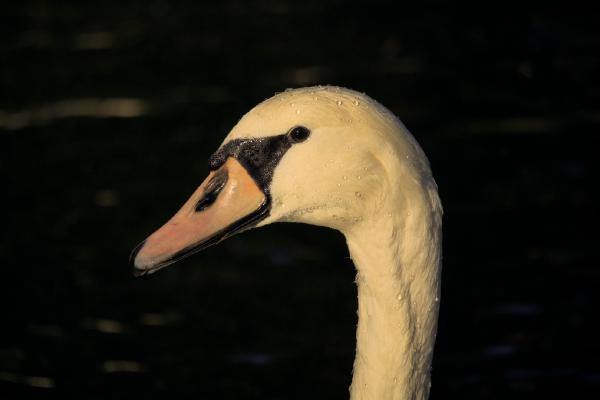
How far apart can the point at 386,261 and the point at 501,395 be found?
3.04 metres

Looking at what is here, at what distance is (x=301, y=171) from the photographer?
208 inches

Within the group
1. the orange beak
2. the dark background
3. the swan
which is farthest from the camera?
the dark background

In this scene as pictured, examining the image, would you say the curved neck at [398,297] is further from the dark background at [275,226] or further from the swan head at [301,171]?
the dark background at [275,226]

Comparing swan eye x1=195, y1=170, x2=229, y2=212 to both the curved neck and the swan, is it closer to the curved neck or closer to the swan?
the swan

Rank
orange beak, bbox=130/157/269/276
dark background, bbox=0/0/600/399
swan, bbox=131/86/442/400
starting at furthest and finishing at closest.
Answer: dark background, bbox=0/0/600/399
orange beak, bbox=130/157/269/276
swan, bbox=131/86/442/400

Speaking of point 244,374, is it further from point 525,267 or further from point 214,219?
point 214,219

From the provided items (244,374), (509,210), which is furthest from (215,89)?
(244,374)

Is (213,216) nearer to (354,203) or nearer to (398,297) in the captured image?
(354,203)

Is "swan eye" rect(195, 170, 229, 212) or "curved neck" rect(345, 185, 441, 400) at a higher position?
"swan eye" rect(195, 170, 229, 212)

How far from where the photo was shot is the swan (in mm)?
5160

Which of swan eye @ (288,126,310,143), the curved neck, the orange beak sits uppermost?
swan eye @ (288,126,310,143)

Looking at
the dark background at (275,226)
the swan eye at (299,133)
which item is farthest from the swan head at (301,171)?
the dark background at (275,226)

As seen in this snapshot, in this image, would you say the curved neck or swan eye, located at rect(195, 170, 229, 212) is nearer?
the curved neck

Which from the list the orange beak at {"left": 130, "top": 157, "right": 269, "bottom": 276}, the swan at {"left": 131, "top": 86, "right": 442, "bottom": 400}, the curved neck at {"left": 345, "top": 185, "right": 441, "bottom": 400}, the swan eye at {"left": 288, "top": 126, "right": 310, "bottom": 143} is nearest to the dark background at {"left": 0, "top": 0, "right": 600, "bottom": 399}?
the curved neck at {"left": 345, "top": 185, "right": 441, "bottom": 400}
